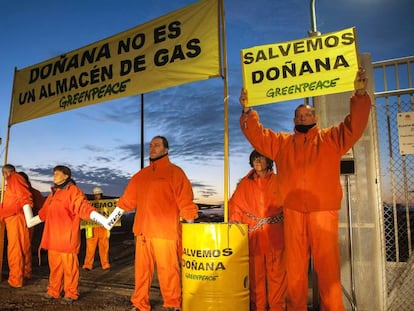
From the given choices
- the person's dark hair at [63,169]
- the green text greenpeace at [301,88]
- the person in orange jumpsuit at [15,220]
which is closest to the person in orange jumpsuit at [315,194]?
the green text greenpeace at [301,88]

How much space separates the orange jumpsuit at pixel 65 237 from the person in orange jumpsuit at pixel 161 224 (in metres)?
1.13

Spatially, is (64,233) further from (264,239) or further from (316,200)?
(316,200)

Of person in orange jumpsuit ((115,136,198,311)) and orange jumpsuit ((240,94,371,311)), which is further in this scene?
person in orange jumpsuit ((115,136,198,311))

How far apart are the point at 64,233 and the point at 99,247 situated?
3.91 meters

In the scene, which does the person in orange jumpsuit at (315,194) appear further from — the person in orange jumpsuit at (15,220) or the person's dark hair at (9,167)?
the person's dark hair at (9,167)

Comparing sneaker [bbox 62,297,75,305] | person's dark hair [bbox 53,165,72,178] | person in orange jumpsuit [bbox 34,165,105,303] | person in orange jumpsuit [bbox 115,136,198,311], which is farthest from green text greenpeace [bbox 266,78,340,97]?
sneaker [bbox 62,297,75,305]

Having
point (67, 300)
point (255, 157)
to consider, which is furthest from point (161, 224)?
point (67, 300)

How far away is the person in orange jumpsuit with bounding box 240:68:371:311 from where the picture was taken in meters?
3.91

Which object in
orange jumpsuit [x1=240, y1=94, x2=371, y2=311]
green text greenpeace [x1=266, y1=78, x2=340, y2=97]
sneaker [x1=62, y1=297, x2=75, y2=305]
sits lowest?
sneaker [x1=62, y1=297, x2=75, y2=305]

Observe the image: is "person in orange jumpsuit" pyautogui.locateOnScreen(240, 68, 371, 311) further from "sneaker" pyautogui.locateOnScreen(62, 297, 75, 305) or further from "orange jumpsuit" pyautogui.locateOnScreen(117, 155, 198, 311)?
"sneaker" pyautogui.locateOnScreen(62, 297, 75, 305)

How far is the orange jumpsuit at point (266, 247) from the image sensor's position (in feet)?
15.3

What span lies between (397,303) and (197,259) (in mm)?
2455

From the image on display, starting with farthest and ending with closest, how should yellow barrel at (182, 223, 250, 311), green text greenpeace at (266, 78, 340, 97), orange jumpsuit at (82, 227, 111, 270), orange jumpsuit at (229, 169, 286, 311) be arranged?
1. orange jumpsuit at (82, 227, 111, 270)
2. orange jumpsuit at (229, 169, 286, 311)
3. green text greenpeace at (266, 78, 340, 97)
4. yellow barrel at (182, 223, 250, 311)

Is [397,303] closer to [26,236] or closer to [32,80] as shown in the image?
[26,236]
